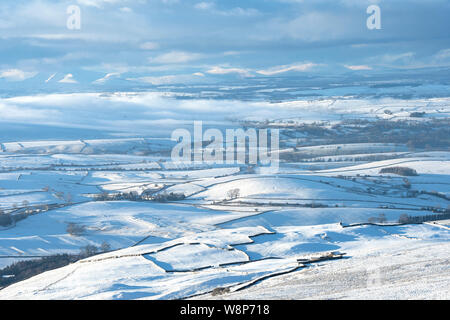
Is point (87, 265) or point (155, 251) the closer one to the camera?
point (87, 265)

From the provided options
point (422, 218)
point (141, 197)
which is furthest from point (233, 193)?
point (422, 218)

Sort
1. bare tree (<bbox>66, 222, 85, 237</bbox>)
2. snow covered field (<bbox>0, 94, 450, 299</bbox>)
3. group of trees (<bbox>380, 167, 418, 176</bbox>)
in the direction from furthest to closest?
group of trees (<bbox>380, 167, 418, 176</bbox>) < bare tree (<bbox>66, 222, 85, 237</bbox>) < snow covered field (<bbox>0, 94, 450, 299</bbox>)

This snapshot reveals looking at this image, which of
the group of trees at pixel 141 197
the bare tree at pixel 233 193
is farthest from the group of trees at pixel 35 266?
the bare tree at pixel 233 193

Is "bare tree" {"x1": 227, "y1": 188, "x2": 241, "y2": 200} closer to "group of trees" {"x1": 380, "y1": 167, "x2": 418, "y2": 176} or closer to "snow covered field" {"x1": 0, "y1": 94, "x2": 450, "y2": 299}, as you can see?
"snow covered field" {"x1": 0, "y1": 94, "x2": 450, "y2": 299}

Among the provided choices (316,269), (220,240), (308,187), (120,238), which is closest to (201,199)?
(308,187)

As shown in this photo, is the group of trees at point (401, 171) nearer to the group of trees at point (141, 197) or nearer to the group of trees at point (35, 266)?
the group of trees at point (141, 197)

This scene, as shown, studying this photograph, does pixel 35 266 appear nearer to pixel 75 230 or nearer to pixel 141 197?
pixel 75 230

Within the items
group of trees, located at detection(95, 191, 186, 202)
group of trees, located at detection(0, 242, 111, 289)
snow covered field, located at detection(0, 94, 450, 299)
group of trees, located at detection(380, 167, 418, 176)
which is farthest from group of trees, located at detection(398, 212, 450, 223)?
group of trees, located at detection(0, 242, 111, 289)

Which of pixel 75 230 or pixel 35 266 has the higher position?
pixel 75 230

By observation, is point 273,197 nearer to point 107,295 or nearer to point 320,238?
point 320,238
